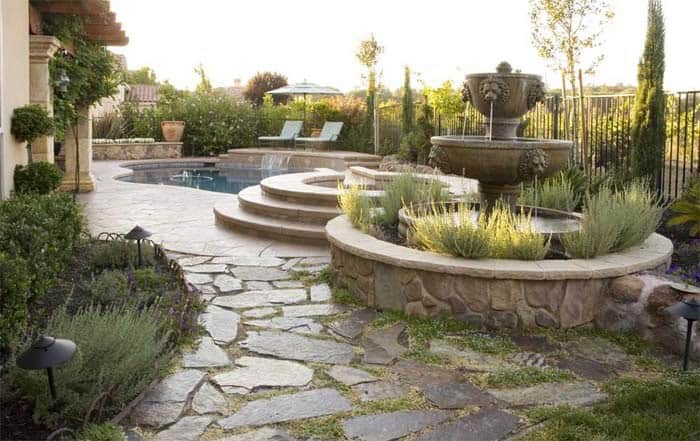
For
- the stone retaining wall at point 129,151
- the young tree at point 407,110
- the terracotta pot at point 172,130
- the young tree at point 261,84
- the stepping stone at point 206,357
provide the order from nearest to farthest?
the stepping stone at point 206,357
the young tree at point 407,110
the stone retaining wall at point 129,151
the terracotta pot at point 172,130
the young tree at point 261,84

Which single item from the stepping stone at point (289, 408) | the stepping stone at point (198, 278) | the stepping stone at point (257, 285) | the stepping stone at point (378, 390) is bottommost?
the stepping stone at point (289, 408)

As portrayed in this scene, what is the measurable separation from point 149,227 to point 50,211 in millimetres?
2934

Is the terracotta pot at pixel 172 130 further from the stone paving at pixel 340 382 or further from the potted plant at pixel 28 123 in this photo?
the stone paving at pixel 340 382

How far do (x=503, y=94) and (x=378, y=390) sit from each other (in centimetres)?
300

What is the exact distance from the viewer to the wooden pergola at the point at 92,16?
7.36m

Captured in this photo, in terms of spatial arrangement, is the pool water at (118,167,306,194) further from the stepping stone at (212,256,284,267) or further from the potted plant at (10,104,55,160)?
the potted plant at (10,104,55,160)

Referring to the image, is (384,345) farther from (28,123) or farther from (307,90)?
(307,90)

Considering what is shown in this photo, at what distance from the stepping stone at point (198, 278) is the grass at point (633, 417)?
10.6 feet

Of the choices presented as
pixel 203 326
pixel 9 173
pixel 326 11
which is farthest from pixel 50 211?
pixel 326 11

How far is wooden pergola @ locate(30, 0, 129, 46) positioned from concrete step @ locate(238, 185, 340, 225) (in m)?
3.01

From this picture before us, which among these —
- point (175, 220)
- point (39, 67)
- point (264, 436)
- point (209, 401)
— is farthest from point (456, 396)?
point (39, 67)

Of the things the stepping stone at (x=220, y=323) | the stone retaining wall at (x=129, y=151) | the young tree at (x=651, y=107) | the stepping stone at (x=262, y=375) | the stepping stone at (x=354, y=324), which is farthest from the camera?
the stone retaining wall at (x=129, y=151)

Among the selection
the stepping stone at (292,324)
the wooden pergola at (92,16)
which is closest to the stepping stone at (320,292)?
the stepping stone at (292,324)

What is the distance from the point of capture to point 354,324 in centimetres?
444
